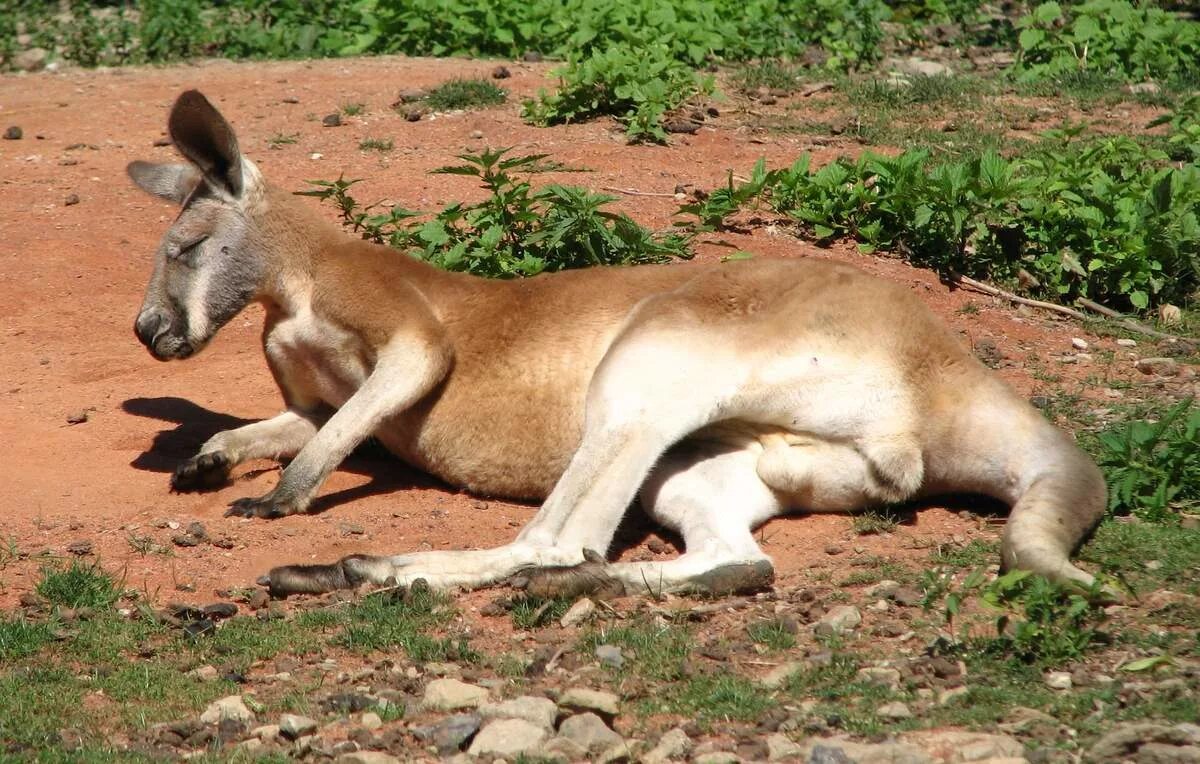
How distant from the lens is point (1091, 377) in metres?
6.25

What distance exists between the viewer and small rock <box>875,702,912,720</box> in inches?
143

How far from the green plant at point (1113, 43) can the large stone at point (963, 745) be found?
805 centimetres

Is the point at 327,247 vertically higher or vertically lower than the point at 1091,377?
higher

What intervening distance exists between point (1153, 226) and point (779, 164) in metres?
2.28

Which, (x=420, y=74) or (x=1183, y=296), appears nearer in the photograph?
(x=1183, y=296)

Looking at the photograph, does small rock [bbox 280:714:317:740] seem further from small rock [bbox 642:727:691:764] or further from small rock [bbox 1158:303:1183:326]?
small rock [bbox 1158:303:1183:326]

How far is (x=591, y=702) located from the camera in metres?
3.70

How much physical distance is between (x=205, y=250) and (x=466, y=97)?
421cm

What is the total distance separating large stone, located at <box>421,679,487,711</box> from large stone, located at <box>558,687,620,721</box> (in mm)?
247

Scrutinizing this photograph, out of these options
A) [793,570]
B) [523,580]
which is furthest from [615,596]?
[793,570]

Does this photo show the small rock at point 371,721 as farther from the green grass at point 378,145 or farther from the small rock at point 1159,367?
the green grass at point 378,145

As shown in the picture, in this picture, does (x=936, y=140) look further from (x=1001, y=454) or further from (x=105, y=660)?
(x=105, y=660)

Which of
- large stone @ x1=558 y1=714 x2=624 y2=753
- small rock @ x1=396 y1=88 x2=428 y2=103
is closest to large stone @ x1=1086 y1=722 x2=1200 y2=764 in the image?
large stone @ x1=558 y1=714 x2=624 y2=753

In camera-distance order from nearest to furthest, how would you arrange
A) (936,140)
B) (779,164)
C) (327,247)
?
(327,247), (779,164), (936,140)
